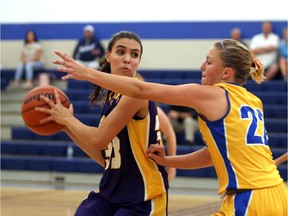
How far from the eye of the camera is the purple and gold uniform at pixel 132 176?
356cm

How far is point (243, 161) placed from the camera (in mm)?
3145

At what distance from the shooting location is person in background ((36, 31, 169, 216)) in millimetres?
3445

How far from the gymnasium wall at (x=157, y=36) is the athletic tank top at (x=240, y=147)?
9660 millimetres

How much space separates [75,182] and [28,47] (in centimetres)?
406

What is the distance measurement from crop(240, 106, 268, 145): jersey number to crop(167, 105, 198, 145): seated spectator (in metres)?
7.45

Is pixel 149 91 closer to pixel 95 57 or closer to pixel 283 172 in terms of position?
pixel 283 172

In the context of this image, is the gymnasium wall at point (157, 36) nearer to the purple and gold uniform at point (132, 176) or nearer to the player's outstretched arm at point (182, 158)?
the player's outstretched arm at point (182, 158)

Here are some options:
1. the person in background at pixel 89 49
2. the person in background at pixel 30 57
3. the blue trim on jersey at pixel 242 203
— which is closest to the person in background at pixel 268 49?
the person in background at pixel 89 49

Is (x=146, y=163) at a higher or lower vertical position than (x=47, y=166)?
higher

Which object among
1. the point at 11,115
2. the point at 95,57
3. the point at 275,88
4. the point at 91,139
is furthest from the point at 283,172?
the point at 91,139

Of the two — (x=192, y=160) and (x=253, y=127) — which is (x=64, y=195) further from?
(x=253, y=127)

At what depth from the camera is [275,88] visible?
38.4 ft

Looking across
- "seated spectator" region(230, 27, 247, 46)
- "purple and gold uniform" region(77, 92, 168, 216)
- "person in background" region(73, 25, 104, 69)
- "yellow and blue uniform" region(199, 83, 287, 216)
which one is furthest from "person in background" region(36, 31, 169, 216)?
"person in background" region(73, 25, 104, 69)

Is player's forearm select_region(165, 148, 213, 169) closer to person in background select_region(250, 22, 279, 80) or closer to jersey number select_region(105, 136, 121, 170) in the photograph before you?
jersey number select_region(105, 136, 121, 170)
